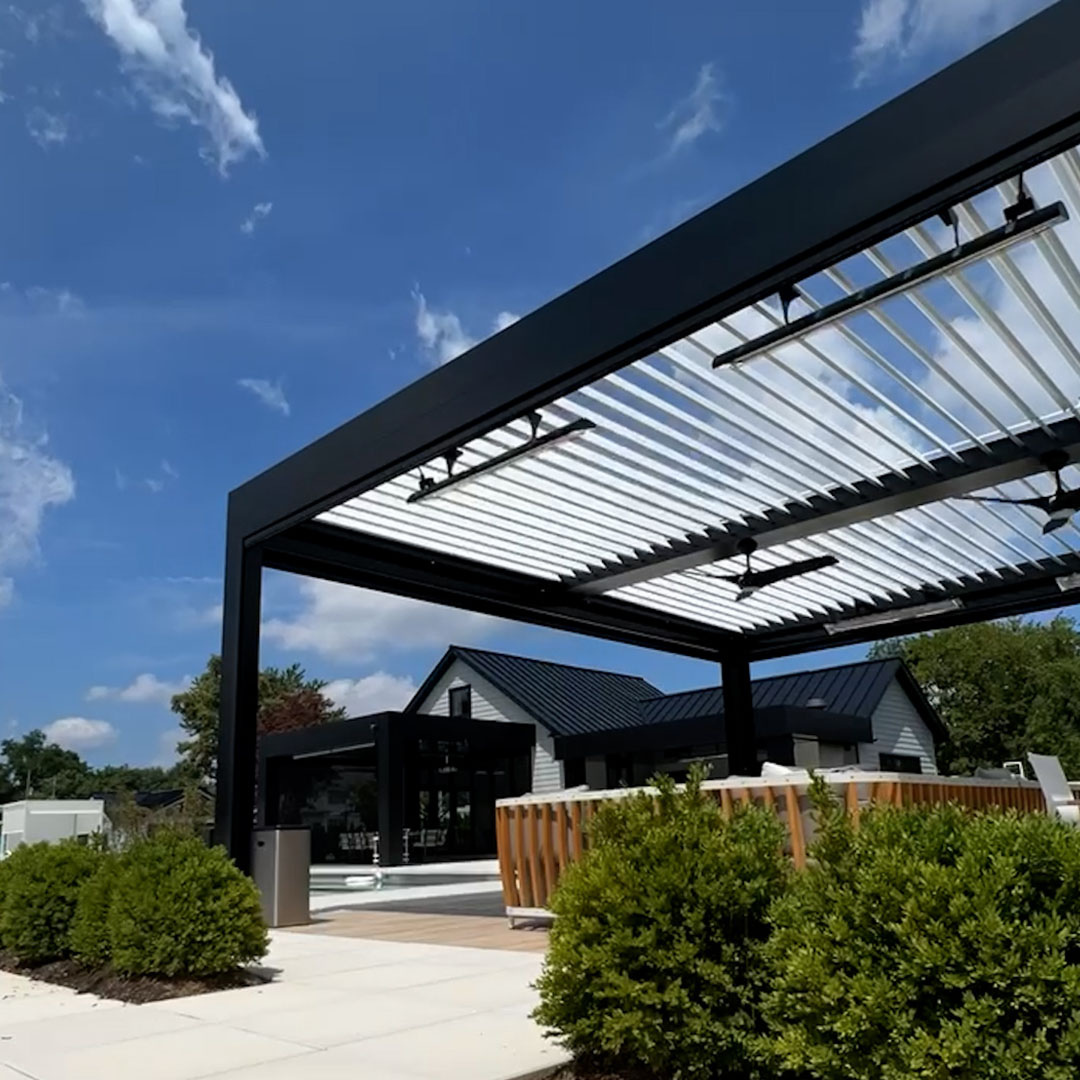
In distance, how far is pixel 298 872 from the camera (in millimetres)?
9805

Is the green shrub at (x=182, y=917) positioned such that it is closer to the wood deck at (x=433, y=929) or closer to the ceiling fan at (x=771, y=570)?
the wood deck at (x=433, y=929)

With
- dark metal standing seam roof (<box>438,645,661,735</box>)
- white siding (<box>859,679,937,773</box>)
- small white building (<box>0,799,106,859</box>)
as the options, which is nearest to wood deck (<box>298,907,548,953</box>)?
small white building (<box>0,799,106,859</box>)

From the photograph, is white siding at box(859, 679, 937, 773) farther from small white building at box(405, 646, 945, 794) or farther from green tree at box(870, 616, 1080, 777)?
green tree at box(870, 616, 1080, 777)

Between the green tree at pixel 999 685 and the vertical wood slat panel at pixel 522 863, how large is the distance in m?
25.0

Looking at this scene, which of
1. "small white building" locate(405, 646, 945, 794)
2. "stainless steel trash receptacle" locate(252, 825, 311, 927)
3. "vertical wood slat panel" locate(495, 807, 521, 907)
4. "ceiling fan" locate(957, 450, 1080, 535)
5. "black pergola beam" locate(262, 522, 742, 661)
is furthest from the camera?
"small white building" locate(405, 646, 945, 794)

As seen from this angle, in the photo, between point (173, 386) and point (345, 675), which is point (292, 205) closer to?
point (173, 386)

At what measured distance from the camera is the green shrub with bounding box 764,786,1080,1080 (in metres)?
2.55

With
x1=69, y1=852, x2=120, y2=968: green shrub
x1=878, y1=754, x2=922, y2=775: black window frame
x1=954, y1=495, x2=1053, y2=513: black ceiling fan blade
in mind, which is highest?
x1=954, y1=495, x2=1053, y2=513: black ceiling fan blade

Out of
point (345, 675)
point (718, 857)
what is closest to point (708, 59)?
point (718, 857)

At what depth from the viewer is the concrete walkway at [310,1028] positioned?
4.18 m

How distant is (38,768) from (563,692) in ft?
208

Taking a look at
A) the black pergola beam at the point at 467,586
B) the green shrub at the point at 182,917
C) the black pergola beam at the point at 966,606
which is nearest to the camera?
the green shrub at the point at 182,917

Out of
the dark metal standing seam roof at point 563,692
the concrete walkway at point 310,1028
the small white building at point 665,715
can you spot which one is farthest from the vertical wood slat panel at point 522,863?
the dark metal standing seam roof at point 563,692

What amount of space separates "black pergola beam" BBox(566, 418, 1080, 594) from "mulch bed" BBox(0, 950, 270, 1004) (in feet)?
18.9
